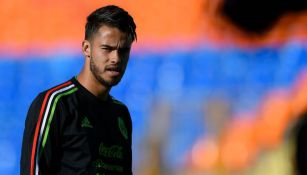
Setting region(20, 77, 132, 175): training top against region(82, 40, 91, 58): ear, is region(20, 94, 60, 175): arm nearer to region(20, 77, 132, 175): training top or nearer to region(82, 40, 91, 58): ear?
region(20, 77, 132, 175): training top

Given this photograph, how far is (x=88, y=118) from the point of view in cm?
218

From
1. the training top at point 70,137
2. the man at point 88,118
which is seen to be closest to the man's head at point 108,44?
the man at point 88,118

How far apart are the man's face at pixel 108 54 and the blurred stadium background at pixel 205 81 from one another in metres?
1.06

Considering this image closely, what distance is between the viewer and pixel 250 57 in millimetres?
3119

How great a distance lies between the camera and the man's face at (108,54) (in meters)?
2.13

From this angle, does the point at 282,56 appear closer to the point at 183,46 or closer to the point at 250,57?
the point at 250,57

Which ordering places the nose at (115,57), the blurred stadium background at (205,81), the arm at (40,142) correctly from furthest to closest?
the blurred stadium background at (205,81) < the nose at (115,57) < the arm at (40,142)

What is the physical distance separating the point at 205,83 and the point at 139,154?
50 centimetres

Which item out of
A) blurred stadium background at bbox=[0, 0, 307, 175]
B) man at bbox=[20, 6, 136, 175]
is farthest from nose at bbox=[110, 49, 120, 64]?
blurred stadium background at bbox=[0, 0, 307, 175]

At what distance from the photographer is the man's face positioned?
2.13 meters

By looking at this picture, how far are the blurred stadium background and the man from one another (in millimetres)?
921

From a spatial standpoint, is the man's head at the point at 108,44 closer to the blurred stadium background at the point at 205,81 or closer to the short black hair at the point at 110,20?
the short black hair at the point at 110,20

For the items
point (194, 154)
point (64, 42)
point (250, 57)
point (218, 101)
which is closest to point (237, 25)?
point (250, 57)

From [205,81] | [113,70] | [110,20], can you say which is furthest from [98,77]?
[205,81]
